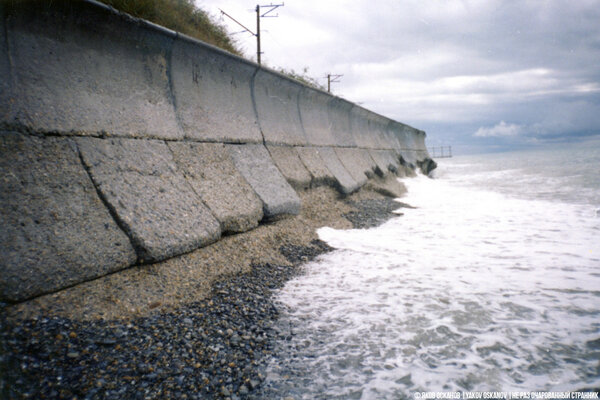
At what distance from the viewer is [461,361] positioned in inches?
67.2

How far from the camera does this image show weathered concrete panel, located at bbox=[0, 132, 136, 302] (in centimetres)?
175

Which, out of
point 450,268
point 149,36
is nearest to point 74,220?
point 149,36

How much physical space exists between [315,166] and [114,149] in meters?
3.22

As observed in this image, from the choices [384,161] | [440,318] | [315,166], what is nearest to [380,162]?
[384,161]

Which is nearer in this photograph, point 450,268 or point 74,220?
point 74,220

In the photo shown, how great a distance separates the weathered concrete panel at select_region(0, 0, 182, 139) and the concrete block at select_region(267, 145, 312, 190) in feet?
5.17

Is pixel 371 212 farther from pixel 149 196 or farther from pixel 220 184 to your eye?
pixel 149 196

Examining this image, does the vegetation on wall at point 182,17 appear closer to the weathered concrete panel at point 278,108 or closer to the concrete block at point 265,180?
the weathered concrete panel at point 278,108

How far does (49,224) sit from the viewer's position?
1918 mm

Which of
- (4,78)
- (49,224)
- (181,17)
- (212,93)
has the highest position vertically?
(181,17)

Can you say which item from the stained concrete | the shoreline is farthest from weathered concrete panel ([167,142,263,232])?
the stained concrete

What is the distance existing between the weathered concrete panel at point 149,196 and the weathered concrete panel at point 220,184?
12cm

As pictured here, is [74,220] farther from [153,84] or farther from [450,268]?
[450,268]

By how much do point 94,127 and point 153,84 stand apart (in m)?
0.84
